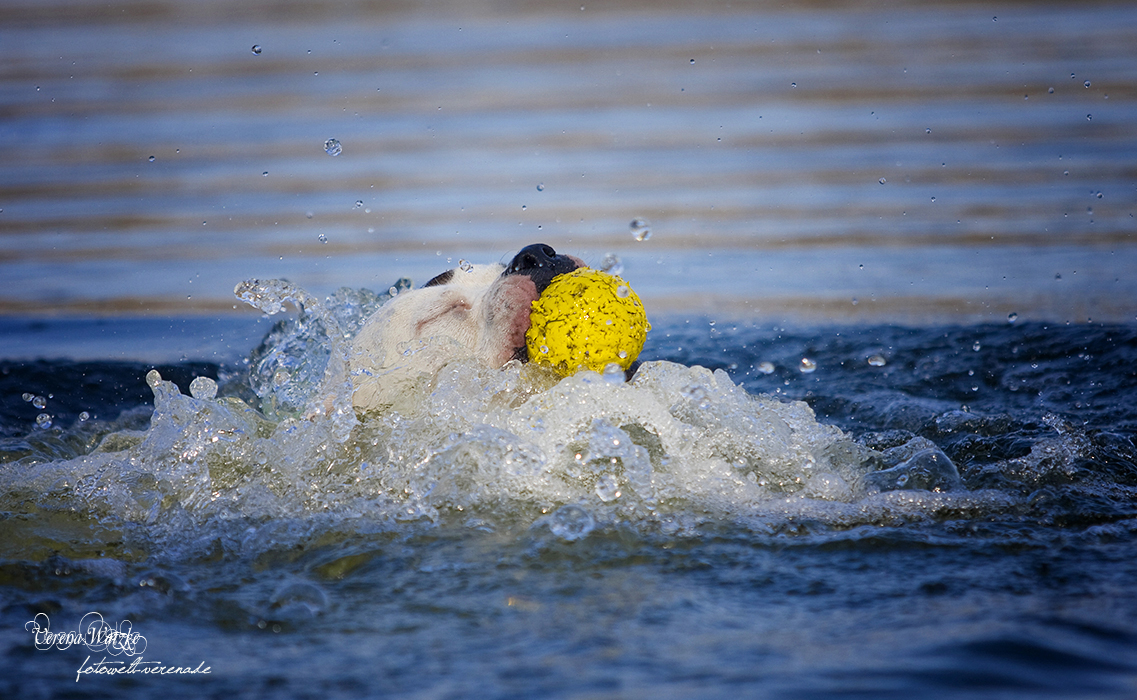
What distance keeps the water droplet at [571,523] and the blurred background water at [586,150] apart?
3665mm

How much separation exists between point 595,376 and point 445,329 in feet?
1.81

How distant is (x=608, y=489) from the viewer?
2.45m

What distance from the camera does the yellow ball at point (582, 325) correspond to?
8.81 feet

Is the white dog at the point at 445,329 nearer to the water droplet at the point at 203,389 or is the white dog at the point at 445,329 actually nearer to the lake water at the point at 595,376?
the lake water at the point at 595,376

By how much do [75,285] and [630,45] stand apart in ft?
19.5

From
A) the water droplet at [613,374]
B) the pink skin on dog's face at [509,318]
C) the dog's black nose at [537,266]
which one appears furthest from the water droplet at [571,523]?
the dog's black nose at [537,266]

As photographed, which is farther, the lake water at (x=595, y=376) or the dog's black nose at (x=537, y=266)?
the dog's black nose at (x=537, y=266)

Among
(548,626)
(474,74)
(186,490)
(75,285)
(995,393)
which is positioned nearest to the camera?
(548,626)

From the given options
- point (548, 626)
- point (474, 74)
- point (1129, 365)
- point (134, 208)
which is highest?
point (474, 74)

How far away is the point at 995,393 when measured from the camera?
13.4ft

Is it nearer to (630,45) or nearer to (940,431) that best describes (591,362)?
(940,431)

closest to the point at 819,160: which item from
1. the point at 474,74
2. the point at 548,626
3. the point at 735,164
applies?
the point at 735,164

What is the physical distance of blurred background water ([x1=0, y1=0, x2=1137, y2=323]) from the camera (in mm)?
6605

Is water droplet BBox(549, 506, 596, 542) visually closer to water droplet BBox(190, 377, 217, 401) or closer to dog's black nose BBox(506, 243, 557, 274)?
dog's black nose BBox(506, 243, 557, 274)
